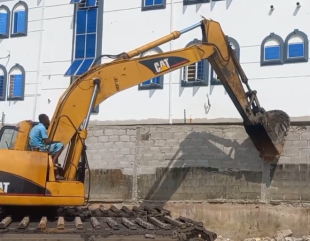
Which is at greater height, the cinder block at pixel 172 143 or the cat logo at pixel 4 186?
the cinder block at pixel 172 143

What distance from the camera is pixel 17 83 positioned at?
23828mm

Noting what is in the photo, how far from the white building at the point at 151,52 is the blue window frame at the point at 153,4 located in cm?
4

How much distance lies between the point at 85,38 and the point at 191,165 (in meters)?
10.3

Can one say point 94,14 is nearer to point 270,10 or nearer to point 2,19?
point 2,19

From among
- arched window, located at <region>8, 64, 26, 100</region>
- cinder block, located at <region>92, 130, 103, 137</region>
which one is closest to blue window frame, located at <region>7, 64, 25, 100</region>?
arched window, located at <region>8, 64, 26, 100</region>

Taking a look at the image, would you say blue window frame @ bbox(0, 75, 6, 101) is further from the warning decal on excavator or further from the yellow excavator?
the warning decal on excavator

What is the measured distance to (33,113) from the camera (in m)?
23.4

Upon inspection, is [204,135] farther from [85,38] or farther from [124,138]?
[85,38]

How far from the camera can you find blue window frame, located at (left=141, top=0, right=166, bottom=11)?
2092cm

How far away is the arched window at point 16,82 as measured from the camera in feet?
78.0

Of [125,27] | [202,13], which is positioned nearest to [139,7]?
[125,27]

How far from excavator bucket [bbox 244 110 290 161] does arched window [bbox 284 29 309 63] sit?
6.36 m

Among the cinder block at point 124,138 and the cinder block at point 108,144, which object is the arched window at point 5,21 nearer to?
the cinder block at point 108,144

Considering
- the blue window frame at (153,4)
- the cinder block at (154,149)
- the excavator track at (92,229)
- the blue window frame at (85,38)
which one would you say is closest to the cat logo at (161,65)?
the excavator track at (92,229)
